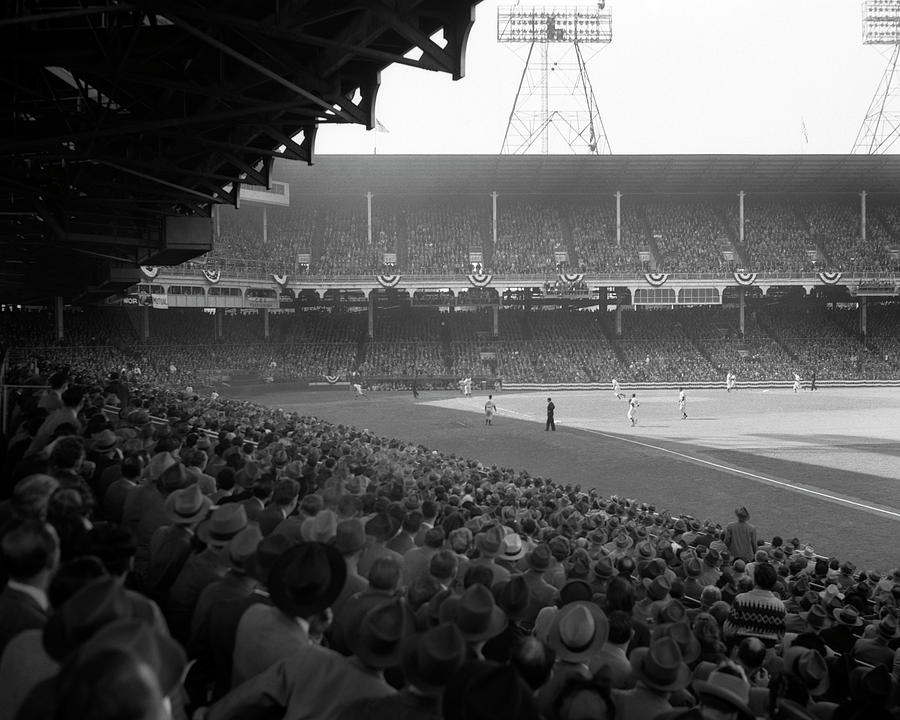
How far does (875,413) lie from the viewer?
4150 centimetres

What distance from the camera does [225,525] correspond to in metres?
5.57

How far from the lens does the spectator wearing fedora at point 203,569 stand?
219 inches

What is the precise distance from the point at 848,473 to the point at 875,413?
20760mm

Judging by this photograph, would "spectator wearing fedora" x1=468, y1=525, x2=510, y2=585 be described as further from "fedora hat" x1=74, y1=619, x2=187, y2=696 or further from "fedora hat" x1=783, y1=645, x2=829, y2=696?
"fedora hat" x1=74, y1=619, x2=187, y2=696

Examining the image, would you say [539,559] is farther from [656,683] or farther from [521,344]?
[521,344]

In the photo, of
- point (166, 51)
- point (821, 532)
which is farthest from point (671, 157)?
point (166, 51)

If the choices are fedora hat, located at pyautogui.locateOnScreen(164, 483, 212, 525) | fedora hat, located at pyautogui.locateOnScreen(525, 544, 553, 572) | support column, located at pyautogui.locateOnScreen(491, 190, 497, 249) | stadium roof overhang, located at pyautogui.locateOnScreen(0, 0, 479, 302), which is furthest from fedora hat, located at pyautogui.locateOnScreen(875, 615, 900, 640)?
support column, located at pyautogui.locateOnScreen(491, 190, 497, 249)

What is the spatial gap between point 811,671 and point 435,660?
328 cm

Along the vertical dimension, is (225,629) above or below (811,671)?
above

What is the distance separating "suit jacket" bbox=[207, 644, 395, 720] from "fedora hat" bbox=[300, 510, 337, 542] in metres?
2.11

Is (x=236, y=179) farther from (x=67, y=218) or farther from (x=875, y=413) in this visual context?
(x=875, y=413)

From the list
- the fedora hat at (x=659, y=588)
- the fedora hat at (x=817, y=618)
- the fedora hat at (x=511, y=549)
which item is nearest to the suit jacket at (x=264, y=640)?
the fedora hat at (x=511, y=549)

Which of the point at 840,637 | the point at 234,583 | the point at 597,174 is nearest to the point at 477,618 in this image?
the point at 234,583

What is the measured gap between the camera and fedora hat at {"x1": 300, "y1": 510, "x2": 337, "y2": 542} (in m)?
5.80
